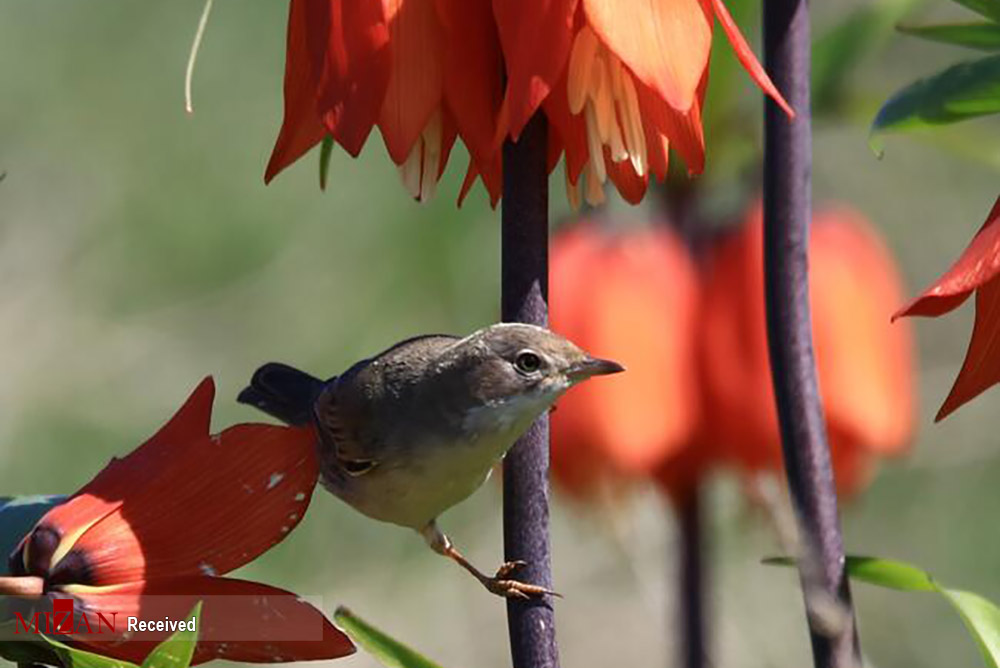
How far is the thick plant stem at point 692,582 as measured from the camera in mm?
1692

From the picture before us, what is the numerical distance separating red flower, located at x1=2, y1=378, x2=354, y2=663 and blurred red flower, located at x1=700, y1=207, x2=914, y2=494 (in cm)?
117

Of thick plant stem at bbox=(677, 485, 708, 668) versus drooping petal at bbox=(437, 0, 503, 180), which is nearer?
drooping petal at bbox=(437, 0, 503, 180)

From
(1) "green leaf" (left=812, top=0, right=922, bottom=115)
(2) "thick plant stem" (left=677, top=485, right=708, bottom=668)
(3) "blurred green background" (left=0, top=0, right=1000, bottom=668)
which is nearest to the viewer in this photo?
Answer: (1) "green leaf" (left=812, top=0, right=922, bottom=115)

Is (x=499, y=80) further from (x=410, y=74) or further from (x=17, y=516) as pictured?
(x=17, y=516)

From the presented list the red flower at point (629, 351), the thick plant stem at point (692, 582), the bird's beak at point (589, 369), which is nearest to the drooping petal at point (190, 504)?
the bird's beak at point (589, 369)

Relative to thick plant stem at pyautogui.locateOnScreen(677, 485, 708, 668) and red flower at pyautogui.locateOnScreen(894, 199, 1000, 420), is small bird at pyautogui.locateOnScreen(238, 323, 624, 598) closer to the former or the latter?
red flower at pyautogui.locateOnScreen(894, 199, 1000, 420)

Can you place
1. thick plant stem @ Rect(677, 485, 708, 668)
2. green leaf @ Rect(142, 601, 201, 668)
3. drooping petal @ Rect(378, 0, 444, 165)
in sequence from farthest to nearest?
thick plant stem @ Rect(677, 485, 708, 668) < drooping petal @ Rect(378, 0, 444, 165) < green leaf @ Rect(142, 601, 201, 668)

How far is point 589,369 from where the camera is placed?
85cm

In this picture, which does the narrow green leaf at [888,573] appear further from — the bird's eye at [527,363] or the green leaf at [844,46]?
the green leaf at [844,46]

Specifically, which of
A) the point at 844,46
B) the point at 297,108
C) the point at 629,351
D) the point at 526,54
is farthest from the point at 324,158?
the point at 629,351

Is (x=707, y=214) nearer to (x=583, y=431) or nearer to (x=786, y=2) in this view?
(x=583, y=431)

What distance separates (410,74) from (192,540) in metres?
0.16

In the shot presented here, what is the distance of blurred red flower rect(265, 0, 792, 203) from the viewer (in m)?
0.64

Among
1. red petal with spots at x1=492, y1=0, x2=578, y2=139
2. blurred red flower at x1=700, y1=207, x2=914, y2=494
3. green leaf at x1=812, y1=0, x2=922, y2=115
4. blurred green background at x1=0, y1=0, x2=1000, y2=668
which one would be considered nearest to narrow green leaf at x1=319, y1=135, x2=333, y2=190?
red petal with spots at x1=492, y1=0, x2=578, y2=139
